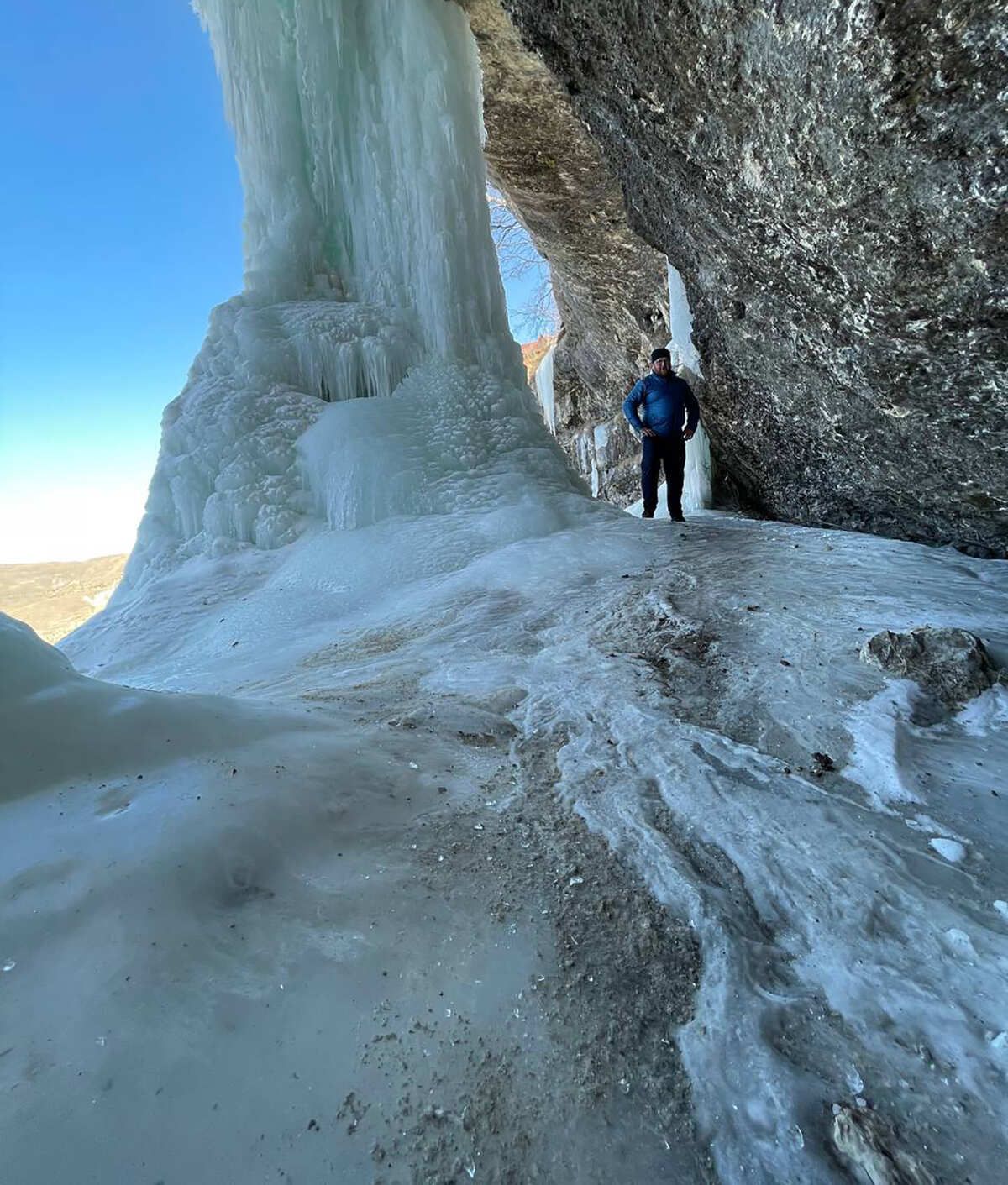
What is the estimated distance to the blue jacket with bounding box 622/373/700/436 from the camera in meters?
5.17

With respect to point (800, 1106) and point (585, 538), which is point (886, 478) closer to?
point (585, 538)

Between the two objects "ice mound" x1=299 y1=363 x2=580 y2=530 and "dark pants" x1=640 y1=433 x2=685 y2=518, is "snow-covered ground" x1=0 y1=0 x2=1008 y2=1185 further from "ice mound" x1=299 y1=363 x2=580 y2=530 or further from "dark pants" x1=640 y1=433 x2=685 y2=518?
"dark pants" x1=640 y1=433 x2=685 y2=518

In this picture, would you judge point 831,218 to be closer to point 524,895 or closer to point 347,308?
point 524,895

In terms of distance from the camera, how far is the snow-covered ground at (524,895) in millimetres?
915

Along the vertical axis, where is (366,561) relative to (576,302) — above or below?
below

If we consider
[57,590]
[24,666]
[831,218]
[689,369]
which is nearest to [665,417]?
[689,369]

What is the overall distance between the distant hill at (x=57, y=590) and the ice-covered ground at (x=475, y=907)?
30.0 metres

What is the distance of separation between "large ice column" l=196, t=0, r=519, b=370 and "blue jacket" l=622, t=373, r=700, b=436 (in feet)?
3.79

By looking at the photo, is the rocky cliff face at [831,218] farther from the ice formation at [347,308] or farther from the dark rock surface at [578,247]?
the dark rock surface at [578,247]

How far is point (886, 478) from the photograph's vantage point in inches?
157

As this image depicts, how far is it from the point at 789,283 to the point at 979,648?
230 centimetres

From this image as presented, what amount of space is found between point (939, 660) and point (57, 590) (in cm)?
3889

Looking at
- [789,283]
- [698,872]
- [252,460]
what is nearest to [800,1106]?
[698,872]

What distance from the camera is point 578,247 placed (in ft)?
28.2
